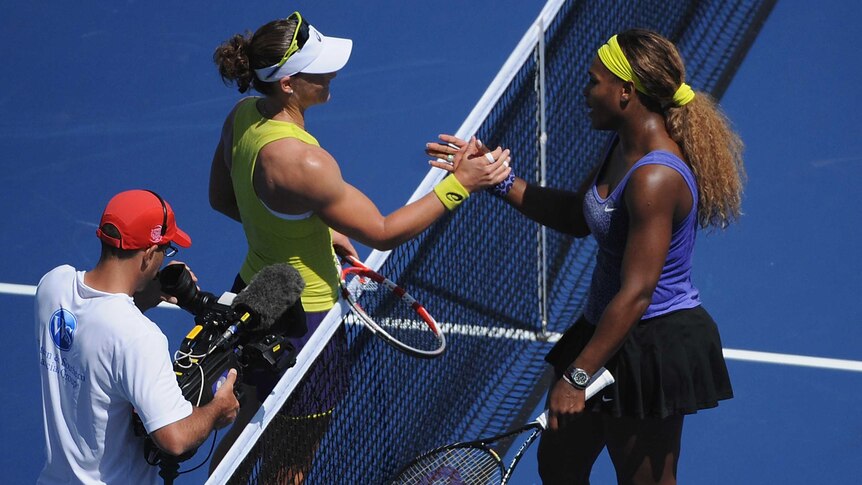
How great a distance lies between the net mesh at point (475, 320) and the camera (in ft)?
13.5

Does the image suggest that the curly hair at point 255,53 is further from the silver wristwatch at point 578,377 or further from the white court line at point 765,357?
the white court line at point 765,357

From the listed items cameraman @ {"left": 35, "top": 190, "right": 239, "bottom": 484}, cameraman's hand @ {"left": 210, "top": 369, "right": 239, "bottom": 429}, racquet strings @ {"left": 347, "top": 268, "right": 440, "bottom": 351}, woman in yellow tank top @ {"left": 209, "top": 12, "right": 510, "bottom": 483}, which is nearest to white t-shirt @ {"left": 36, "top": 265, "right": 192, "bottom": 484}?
cameraman @ {"left": 35, "top": 190, "right": 239, "bottom": 484}

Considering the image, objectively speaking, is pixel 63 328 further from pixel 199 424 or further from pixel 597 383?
pixel 597 383

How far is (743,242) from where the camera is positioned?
6.61 metres

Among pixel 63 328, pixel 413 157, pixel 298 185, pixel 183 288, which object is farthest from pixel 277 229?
pixel 413 157

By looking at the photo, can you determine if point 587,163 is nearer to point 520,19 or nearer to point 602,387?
point 520,19

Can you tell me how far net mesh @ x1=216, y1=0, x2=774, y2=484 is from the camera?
4.10 meters

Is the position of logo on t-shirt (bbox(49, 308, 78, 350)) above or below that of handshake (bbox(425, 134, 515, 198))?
below

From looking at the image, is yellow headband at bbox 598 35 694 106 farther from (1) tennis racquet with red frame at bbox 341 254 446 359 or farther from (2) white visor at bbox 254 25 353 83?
(1) tennis racquet with red frame at bbox 341 254 446 359

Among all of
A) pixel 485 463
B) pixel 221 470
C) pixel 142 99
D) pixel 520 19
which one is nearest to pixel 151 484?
pixel 221 470

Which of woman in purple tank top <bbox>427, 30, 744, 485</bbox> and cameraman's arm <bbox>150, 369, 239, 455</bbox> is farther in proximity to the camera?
woman in purple tank top <bbox>427, 30, 744, 485</bbox>

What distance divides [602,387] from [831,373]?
2379mm

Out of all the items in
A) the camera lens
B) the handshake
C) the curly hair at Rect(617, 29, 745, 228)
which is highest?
the curly hair at Rect(617, 29, 745, 228)

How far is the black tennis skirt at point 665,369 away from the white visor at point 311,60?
150 centimetres
